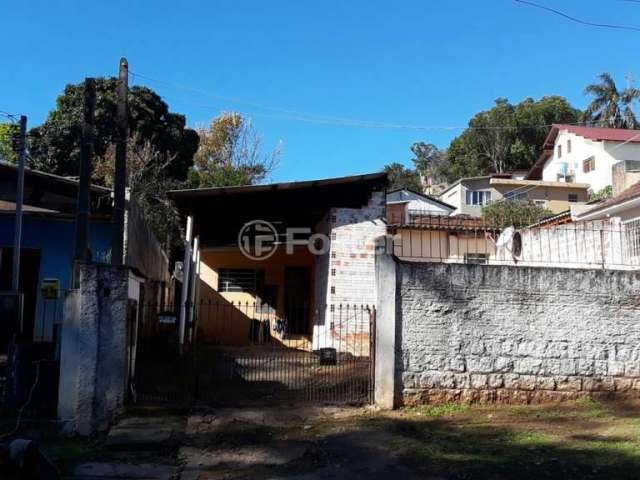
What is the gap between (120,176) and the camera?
8266 millimetres

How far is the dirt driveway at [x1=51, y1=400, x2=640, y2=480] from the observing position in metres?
5.55

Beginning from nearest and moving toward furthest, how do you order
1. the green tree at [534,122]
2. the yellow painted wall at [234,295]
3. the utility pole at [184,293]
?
the utility pole at [184,293], the yellow painted wall at [234,295], the green tree at [534,122]

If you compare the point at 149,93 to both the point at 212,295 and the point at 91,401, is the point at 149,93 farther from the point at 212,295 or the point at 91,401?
the point at 91,401

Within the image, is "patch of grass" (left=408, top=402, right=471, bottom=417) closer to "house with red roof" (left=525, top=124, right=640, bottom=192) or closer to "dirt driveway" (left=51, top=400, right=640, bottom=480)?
"dirt driveway" (left=51, top=400, right=640, bottom=480)

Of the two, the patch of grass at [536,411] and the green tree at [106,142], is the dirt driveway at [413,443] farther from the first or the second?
the green tree at [106,142]

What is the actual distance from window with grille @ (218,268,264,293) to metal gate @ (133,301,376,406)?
2.49 m

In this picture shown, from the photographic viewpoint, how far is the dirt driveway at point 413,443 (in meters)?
5.55

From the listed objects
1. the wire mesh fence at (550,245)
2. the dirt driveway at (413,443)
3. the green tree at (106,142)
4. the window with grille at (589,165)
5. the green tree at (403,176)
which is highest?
the green tree at (403,176)

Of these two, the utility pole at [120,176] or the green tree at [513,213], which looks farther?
the green tree at [513,213]

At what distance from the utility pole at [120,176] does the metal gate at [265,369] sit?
1.61 metres

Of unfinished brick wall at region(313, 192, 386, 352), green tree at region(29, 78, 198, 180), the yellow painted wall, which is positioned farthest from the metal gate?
green tree at region(29, 78, 198, 180)

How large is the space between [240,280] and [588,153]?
95.1ft

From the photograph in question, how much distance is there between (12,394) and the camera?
7066mm

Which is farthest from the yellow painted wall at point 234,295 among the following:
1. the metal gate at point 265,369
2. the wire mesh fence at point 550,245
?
the wire mesh fence at point 550,245
